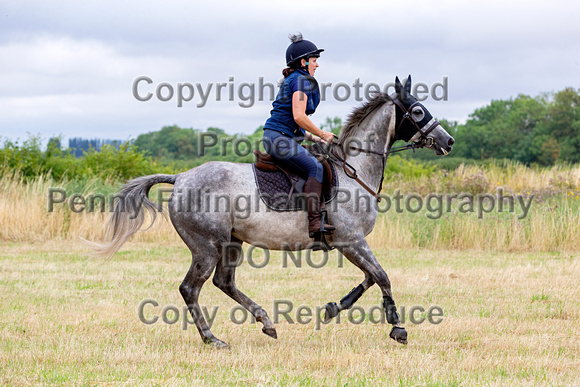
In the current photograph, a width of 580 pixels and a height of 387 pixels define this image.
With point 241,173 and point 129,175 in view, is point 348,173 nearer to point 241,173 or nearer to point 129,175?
point 241,173

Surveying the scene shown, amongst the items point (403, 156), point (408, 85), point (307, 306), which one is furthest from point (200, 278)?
point (403, 156)

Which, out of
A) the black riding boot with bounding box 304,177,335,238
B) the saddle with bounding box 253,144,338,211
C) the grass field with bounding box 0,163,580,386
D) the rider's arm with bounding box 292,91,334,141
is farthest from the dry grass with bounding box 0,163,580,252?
the rider's arm with bounding box 292,91,334,141

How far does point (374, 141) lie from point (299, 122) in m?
1.07

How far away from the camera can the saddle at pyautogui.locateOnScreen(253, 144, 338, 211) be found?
7.22 m

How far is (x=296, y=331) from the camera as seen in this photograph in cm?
796

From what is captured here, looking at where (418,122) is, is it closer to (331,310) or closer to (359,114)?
(359,114)

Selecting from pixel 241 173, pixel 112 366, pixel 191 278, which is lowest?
pixel 112 366

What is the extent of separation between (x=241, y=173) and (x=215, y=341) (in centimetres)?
179

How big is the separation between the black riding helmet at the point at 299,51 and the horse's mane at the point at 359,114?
0.86m

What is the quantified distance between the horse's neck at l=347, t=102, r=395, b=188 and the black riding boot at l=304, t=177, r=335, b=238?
0.71 meters

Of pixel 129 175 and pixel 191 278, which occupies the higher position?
pixel 129 175

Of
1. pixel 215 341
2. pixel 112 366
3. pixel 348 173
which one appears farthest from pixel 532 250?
pixel 112 366

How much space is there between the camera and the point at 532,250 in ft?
51.3

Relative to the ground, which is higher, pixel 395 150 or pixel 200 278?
pixel 395 150
